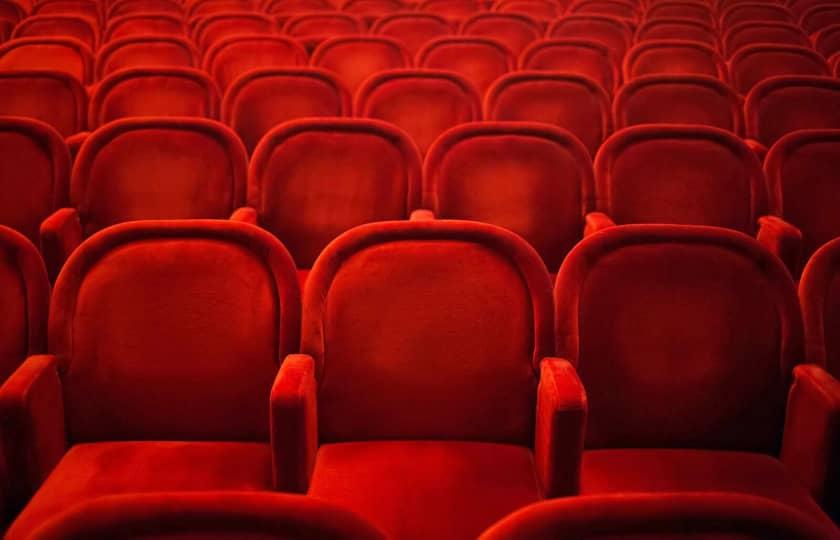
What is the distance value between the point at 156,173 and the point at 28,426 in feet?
2.24

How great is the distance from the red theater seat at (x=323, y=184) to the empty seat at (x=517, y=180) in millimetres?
60

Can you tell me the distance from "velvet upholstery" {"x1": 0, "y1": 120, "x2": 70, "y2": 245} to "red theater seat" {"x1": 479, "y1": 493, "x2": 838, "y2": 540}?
120 centimetres

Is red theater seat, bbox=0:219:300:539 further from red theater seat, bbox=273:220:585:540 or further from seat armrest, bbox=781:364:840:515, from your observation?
seat armrest, bbox=781:364:840:515

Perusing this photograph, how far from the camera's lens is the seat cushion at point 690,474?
32.1 inches

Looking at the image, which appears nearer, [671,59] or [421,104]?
[421,104]

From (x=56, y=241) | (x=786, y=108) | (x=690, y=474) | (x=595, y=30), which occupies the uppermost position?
(x=595, y=30)

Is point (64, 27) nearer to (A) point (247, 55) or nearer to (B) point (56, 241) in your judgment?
(A) point (247, 55)

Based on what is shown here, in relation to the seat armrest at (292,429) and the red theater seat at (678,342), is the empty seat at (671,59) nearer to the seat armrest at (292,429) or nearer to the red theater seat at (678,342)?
the red theater seat at (678,342)

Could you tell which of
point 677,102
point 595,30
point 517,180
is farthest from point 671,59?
point 517,180

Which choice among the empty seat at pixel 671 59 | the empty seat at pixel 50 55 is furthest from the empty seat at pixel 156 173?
the empty seat at pixel 671 59

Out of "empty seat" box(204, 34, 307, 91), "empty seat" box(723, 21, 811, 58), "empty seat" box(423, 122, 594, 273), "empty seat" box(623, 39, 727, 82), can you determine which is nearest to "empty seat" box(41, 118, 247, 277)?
"empty seat" box(423, 122, 594, 273)

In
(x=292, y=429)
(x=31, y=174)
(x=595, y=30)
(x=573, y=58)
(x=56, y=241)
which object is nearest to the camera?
(x=292, y=429)

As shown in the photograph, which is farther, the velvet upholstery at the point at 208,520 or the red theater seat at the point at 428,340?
the red theater seat at the point at 428,340

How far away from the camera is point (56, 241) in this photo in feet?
4.10
